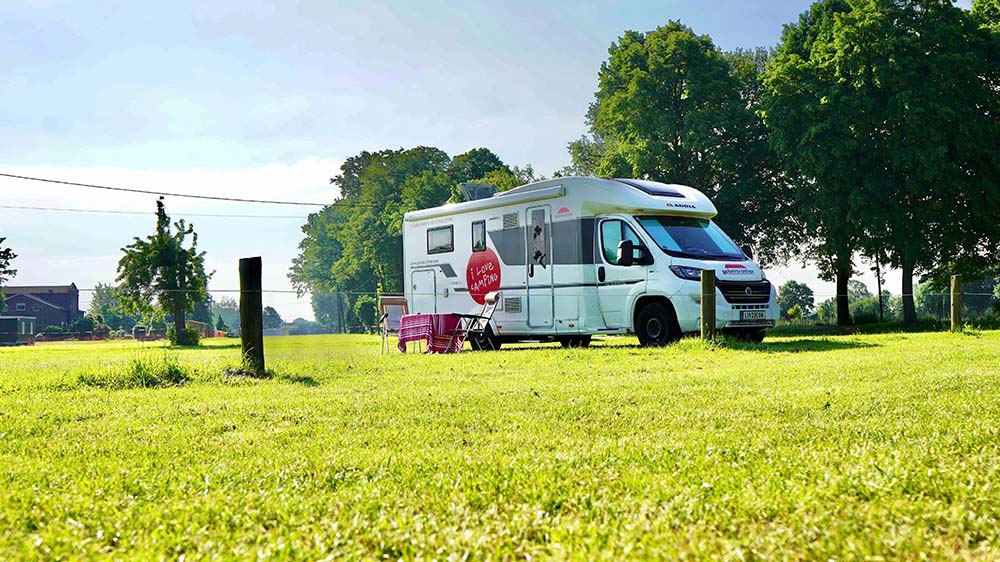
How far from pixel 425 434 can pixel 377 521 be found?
2.00m

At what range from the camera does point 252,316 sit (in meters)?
10.6

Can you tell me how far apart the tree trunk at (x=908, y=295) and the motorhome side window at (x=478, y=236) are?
13939mm

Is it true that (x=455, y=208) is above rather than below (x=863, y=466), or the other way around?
above

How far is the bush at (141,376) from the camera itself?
929 centimetres

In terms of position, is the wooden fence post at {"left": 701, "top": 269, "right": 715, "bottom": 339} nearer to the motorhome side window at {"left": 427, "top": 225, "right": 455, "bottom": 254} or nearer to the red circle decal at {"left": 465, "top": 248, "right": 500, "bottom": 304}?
the red circle decal at {"left": 465, "top": 248, "right": 500, "bottom": 304}

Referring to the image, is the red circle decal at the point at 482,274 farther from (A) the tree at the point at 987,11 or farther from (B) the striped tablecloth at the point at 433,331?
(A) the tree at the point at 987,11

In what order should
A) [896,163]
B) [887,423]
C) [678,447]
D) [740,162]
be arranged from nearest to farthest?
[678,447] → [887,423] → [896,163] → [740,162]

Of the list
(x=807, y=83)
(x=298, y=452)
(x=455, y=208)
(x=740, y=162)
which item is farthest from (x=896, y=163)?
(x=298, y=452)

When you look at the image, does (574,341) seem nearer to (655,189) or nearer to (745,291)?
(655,189)

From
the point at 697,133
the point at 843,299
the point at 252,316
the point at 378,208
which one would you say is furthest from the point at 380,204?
the point at 252,316

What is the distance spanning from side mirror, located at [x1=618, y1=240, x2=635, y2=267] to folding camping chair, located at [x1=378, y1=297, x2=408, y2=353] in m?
5.04

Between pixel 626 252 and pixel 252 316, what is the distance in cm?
730

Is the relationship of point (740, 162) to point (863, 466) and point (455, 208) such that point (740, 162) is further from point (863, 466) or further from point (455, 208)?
point (863, 466)

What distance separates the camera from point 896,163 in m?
24.7
